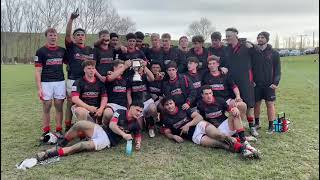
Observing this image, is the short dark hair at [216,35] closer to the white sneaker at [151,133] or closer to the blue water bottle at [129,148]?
the white sneaker at [151,133]

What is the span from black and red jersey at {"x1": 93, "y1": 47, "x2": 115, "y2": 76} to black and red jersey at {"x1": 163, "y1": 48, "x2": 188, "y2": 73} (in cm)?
113

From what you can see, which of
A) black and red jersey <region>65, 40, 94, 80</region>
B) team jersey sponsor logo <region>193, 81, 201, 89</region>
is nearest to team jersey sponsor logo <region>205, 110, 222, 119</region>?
team jersey sponsor logo <region>193, 81, 201, 89</region>

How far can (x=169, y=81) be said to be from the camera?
699 centimetres

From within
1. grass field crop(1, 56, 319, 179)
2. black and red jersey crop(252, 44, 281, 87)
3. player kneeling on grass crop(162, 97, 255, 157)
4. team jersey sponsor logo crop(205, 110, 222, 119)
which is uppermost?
black and red jersey crop(252, 44, 281, 87)

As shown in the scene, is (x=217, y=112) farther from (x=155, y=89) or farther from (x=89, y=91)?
(x=89, y=91)

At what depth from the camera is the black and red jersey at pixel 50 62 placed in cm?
652

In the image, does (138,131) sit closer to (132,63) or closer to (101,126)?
(101,126)

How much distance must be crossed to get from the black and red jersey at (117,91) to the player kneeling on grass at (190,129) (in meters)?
0.75

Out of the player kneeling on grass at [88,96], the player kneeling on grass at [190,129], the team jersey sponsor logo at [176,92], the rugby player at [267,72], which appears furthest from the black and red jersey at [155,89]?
the rugby player at [267,72]

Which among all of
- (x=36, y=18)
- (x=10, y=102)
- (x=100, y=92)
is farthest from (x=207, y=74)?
(x=36, y=18)

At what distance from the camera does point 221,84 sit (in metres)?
6.89

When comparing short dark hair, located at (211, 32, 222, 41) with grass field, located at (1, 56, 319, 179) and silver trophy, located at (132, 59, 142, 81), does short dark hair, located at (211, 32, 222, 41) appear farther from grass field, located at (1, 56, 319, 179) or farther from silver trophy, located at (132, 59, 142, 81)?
grass field, located at (1, 56, 319, 179)

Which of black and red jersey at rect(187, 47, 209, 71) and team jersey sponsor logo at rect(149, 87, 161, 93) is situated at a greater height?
black and red jersey at rect(187, 47, 209, 71)

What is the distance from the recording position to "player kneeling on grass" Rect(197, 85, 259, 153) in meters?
6.28
